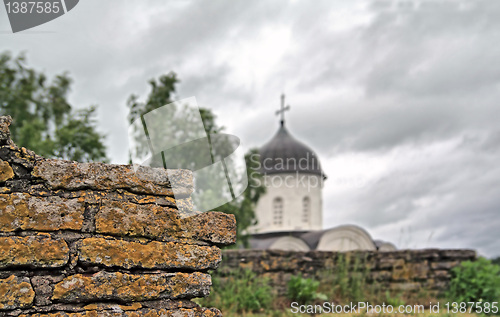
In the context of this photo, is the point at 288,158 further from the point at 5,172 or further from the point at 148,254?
the point at 5,172

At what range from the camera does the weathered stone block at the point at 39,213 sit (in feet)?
7.38


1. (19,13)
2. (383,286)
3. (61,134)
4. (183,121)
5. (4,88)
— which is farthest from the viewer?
(4,88)

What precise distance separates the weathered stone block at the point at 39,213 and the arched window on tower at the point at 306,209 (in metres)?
22.4

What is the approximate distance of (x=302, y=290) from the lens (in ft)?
22.5

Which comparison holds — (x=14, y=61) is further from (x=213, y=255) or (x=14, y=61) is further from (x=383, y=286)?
(x=213, y=255)

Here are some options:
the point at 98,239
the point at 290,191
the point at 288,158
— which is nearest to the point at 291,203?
the point at 290,191

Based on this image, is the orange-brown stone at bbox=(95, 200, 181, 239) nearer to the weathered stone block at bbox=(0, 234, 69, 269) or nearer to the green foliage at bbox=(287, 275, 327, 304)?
the weathered stone block at bbox=(0, 234, 69, 269)

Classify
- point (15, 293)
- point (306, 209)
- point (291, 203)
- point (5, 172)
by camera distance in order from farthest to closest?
point (306, 209), point (291, 203), point (5, 172), point (15, 293)

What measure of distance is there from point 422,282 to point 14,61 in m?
13.1

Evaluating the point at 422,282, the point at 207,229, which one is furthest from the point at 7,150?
the point at 422,282

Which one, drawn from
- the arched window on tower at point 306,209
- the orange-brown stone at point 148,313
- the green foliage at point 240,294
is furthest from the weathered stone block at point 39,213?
the arched window on tower at point 306,209

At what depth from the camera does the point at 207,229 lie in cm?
259

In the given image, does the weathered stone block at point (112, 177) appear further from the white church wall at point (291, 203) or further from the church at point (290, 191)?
the white church wall at point (291, 203)

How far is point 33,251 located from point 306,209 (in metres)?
22.7
